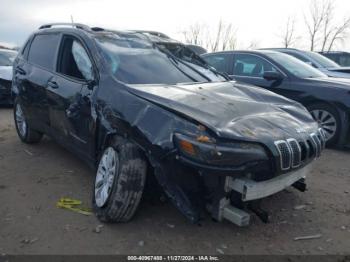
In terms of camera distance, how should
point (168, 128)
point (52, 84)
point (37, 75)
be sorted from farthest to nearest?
1. point (37, 75)
2. point (52, 84)
3. point (168, 128)

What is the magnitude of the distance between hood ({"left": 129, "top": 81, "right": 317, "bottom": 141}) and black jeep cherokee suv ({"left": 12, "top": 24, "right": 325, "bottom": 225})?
0.01 meters

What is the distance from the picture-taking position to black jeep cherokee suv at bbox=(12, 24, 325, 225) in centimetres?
284

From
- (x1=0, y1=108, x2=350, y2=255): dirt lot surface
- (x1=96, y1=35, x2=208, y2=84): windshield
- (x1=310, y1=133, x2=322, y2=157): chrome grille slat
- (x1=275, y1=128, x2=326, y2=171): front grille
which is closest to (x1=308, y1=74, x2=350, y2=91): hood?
(x1=0, y1=108, x2=350, y2=255): dirt lot surface

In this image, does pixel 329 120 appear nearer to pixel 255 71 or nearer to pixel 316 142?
pixel 255 71

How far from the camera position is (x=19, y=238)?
3119 mm

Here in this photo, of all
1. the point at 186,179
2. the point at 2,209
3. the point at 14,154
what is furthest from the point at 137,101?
the point at 14,154

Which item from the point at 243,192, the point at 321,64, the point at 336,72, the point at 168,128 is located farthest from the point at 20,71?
the point at 321,64

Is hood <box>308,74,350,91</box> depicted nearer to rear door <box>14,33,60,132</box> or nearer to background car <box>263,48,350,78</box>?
background car <box>263,48,350,78</box>

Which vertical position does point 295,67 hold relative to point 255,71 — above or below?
above

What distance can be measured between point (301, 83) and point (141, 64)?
3383 mm

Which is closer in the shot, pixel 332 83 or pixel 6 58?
pixel 332 83

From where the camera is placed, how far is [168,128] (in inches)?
116

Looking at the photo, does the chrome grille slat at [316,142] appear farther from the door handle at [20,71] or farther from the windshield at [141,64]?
the door handle at [20,71]

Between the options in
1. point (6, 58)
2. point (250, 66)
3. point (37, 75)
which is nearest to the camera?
point (37, 75)
